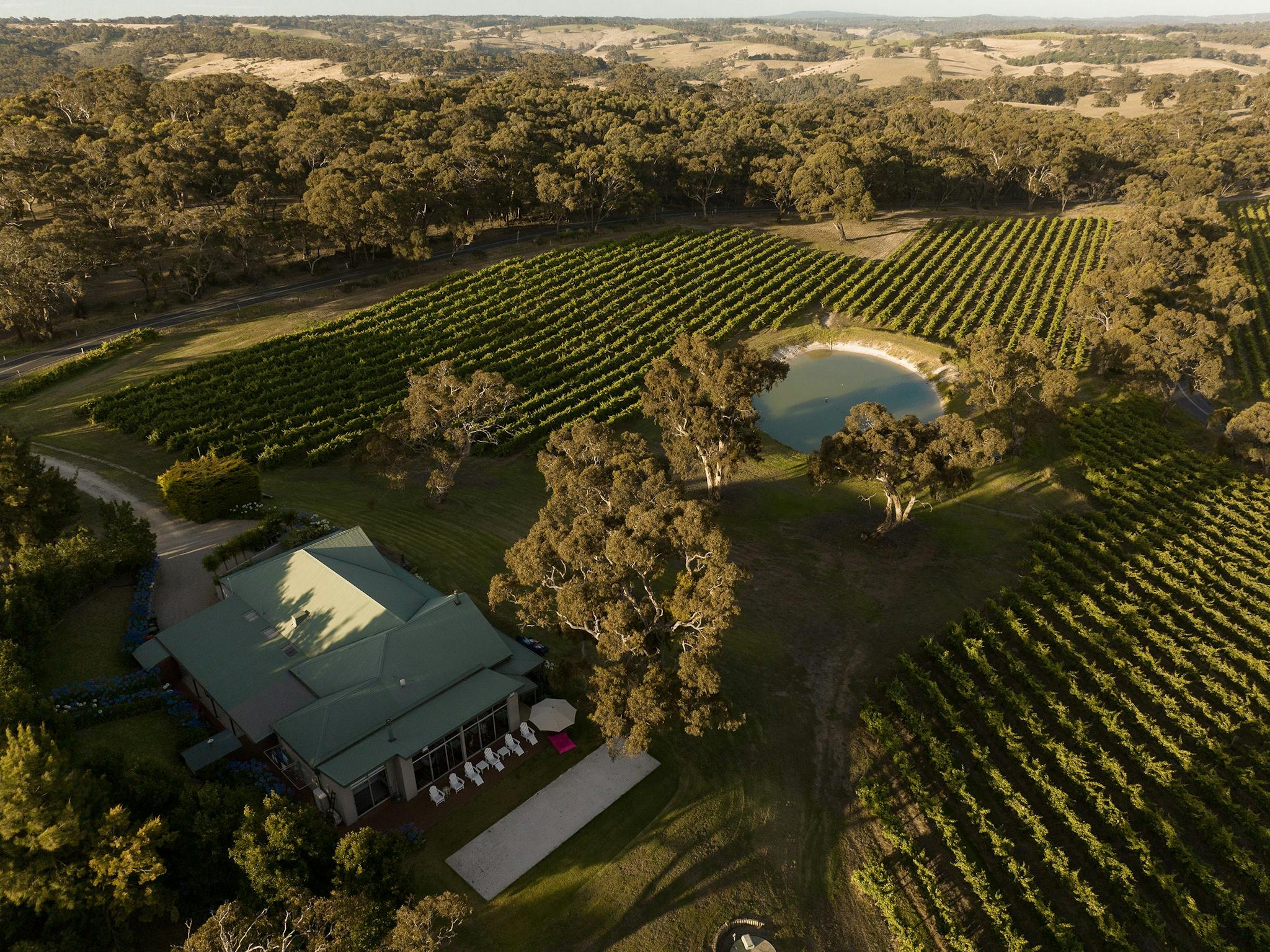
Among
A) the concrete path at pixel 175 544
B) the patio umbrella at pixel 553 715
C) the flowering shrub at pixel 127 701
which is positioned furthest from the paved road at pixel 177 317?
the patio umbrella at pixel 553 715

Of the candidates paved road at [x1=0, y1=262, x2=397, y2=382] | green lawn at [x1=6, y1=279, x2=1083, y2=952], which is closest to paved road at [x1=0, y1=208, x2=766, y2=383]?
paved road at [x1=0, y1=262, x2=397, y2=382]

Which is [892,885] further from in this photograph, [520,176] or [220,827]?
[520,176]

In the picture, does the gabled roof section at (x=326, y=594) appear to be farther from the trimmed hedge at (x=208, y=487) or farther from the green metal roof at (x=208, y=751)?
the trimmed hedge at (x=208, y=487)

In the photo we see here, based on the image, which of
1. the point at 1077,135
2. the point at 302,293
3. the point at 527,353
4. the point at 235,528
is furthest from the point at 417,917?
the point at 1077,135

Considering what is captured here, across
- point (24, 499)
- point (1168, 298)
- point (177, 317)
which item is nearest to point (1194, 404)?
point (1168, 298)

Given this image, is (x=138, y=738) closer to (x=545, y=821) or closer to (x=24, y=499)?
(x=24, y=499)

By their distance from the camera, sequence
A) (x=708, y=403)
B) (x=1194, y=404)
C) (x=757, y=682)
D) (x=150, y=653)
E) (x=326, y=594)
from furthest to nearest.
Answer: (x=1194, y=404)
(x=708, y=403)
(x=757, y=682)
(x=326, y=594)
(x=150, y=653)
